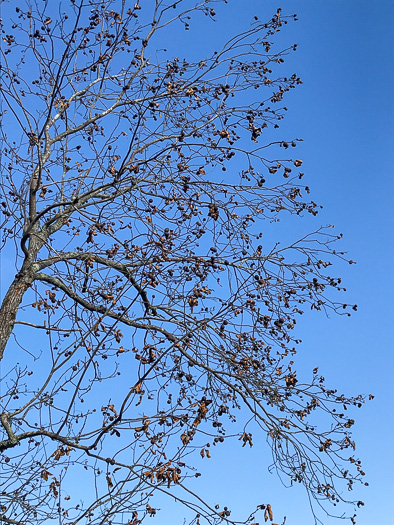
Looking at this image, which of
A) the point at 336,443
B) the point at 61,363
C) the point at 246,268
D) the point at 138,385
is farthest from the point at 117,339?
the point at 336,443

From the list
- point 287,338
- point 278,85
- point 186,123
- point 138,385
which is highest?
point 278,85

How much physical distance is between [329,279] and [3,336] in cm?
369

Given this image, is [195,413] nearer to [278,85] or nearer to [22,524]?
[22,524]

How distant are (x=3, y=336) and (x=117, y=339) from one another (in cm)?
148

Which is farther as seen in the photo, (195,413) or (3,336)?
(3,336)

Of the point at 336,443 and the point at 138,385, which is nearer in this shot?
the point at 138,385

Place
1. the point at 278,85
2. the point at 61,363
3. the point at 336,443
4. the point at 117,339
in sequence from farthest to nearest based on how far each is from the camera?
the point at 278,85 → the point at 336,443 → the point at 117,339 → the point at 61,363

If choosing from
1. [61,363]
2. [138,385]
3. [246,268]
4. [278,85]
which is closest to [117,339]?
[61,363]

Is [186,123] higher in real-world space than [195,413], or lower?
higher

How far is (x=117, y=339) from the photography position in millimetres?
6109

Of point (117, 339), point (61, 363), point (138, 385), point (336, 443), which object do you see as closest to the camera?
point (138, 385)

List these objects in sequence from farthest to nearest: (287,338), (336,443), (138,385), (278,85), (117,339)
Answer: (278,85), (287,338), (336,443), (117,339), (138,385)

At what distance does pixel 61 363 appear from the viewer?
532cm

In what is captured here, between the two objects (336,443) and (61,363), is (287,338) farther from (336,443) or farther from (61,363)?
(61,363)
